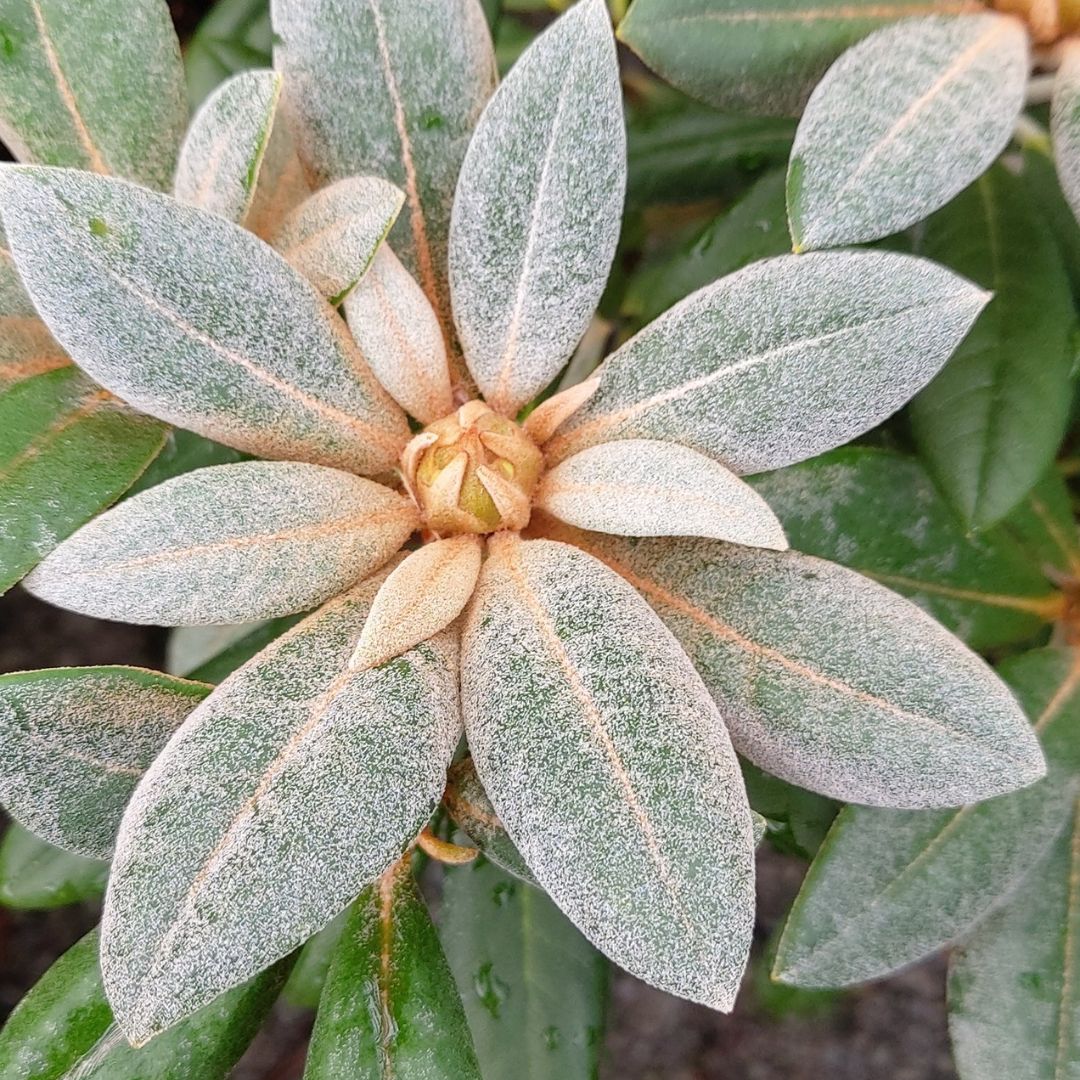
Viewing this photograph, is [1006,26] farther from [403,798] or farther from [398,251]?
[403,798]

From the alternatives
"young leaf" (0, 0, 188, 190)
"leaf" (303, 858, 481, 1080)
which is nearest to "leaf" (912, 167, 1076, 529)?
"leaf" (303, 858, 481, 1080)

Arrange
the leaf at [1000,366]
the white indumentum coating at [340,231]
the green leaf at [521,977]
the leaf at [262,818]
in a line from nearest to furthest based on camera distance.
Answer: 1. the leaf at [262,818]
2. the white indumentum coating at [340,231]
3. the leaf at [1000,366]
4. the green leaf at [521,977]

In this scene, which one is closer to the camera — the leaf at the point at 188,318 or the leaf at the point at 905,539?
the leaf at the point at 188,318

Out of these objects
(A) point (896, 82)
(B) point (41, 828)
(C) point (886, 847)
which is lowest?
(C) point (886, 847)

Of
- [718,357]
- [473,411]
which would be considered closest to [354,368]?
[473,411]

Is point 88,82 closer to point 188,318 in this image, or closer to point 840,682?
point 188,318

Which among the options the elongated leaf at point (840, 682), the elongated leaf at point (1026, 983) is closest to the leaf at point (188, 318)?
the elongated leaf at point (840, 682)

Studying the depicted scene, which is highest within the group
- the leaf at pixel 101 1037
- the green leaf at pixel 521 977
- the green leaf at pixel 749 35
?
the green leaf at pixel 749 35

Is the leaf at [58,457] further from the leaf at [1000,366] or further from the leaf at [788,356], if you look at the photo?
the leaf at [1000,366]
